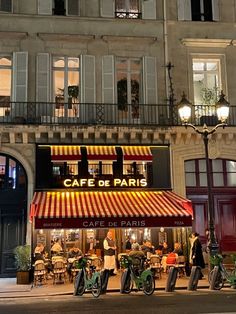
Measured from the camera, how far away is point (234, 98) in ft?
61.0

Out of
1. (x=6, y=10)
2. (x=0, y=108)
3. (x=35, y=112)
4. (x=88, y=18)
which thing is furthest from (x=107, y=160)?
(x=6, y=10)

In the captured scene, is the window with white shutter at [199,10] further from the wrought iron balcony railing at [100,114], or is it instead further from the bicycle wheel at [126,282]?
the bicycle wheel at [126,282]

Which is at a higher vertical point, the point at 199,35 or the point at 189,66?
the point at 199,35

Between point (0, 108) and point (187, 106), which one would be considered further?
point (0, 108)

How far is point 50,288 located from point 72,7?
438 inches

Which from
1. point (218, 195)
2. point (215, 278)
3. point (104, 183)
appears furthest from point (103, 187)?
point (215, 278)

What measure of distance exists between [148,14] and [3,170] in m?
8.63

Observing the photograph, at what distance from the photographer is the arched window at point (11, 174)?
17.1 metres

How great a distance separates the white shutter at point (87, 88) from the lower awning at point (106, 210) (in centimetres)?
316

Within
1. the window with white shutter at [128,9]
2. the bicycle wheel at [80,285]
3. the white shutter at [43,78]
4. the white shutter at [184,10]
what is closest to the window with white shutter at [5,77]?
the white shutter at [43,78]

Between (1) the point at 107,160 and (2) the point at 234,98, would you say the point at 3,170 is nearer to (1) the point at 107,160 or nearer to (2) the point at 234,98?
(1) the point at 107,160

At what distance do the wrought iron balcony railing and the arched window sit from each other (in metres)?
1.50

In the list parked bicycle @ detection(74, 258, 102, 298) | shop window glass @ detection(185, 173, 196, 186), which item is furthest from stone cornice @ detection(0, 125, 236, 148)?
parked bicycle @ detection(74, 258, 102, 298)

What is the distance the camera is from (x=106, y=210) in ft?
50.0
